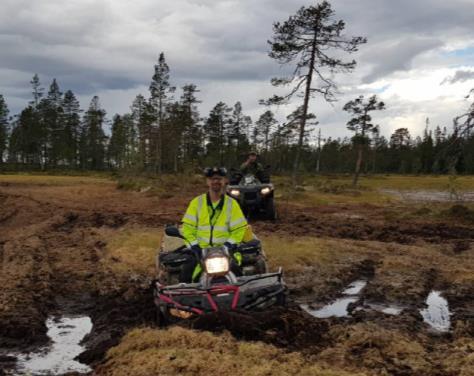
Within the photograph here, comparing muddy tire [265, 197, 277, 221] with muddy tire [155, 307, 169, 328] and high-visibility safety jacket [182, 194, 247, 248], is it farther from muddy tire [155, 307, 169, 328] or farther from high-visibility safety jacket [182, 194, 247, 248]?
muddy tire [155, 307, 169, 328]

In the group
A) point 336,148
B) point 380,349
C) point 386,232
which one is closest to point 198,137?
point 336,148

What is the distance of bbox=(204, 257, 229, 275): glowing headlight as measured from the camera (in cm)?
634

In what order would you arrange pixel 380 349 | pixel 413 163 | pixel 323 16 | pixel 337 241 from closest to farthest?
pixel 380 349 → pixel 337 241 → pixel 323 16 → pixel 413 163

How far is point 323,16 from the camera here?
94.1 ft

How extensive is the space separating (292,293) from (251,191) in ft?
25.1

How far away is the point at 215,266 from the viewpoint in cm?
634

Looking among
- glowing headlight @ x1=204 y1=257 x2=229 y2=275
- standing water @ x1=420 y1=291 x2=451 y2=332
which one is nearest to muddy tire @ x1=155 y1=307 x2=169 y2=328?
glowing headlight @ x1=204 y1=257 x2=229 y2=275

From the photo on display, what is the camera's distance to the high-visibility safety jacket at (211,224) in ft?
23.2

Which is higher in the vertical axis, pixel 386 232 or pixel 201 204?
pixel 201 204

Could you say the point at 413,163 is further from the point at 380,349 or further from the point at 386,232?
the point at 380,349

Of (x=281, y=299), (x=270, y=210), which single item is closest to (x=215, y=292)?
(x=281, y=299)

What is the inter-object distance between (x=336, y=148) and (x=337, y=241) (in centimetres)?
8735

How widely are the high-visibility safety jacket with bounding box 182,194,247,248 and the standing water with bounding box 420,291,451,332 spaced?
3.02 meters

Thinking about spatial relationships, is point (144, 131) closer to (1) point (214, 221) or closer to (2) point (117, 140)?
(2) point (117, 140)
